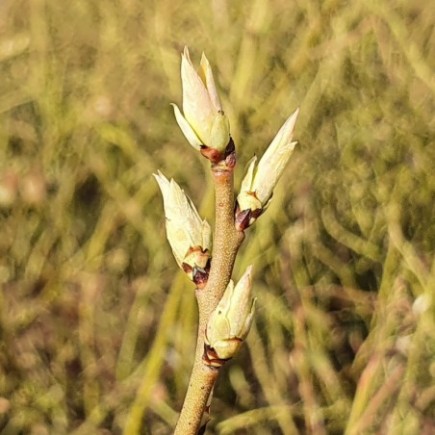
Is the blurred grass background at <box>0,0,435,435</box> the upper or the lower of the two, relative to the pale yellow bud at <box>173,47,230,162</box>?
lower

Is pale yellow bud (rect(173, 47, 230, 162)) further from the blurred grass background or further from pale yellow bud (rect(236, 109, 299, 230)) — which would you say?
the blurred grass background

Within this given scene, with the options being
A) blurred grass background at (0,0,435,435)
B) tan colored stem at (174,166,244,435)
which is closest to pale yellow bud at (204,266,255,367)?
tan colored stem at (174,166,244,435)

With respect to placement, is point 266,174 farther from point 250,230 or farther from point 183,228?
point 250,230

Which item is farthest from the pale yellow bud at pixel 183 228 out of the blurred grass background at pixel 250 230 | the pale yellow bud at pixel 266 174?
the blurred grass background at pixel 250 230

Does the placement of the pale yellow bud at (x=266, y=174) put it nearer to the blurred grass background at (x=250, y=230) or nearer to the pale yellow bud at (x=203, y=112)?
the pale yellow bud at (x=203, y=112)

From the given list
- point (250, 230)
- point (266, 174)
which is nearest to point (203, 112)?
point (266, 174)

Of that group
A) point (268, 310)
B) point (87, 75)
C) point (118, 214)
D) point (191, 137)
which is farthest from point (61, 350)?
point (191, 137)

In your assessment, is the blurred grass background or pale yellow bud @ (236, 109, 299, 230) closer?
pale yellow bud @ (236, 109, 299, 230)
